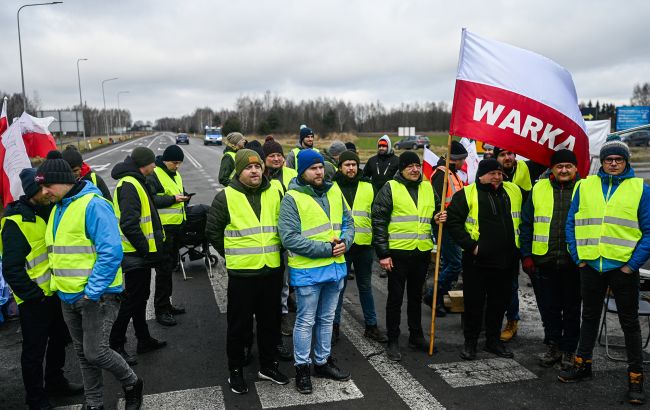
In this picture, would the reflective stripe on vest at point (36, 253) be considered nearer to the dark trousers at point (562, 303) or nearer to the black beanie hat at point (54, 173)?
the black beanie hat at point (54, 173)

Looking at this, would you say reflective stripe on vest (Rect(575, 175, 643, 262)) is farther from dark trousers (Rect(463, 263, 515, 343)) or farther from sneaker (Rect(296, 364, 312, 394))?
sneaker (Rect(296, 364, 312, 394))

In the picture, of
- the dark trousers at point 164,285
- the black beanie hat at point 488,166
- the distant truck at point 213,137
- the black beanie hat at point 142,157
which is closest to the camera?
the black beanie hat at point 488,166

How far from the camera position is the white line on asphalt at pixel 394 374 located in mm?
4180

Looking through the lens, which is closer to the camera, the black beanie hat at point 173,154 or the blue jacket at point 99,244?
the blue jacket at point 99,244

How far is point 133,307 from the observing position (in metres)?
4.98

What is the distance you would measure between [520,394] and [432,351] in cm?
106

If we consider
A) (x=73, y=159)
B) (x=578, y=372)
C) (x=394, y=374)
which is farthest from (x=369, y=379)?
(x=73, y=159)

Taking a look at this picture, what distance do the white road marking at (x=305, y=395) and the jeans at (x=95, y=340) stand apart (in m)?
1.12

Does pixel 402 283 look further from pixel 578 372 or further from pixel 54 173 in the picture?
pixel 54 173

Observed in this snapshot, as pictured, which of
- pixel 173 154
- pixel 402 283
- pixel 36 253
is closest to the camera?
pixel 36 253

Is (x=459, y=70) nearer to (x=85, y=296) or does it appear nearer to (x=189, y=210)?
(x=85, y=296)

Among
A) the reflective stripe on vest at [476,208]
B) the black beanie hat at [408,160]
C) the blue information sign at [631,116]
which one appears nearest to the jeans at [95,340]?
the black beanie hat at [408,160]

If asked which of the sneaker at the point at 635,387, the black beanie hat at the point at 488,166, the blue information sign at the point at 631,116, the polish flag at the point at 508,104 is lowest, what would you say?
the sneaker at the point at 635,387

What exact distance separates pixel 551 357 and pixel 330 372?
2209mm
